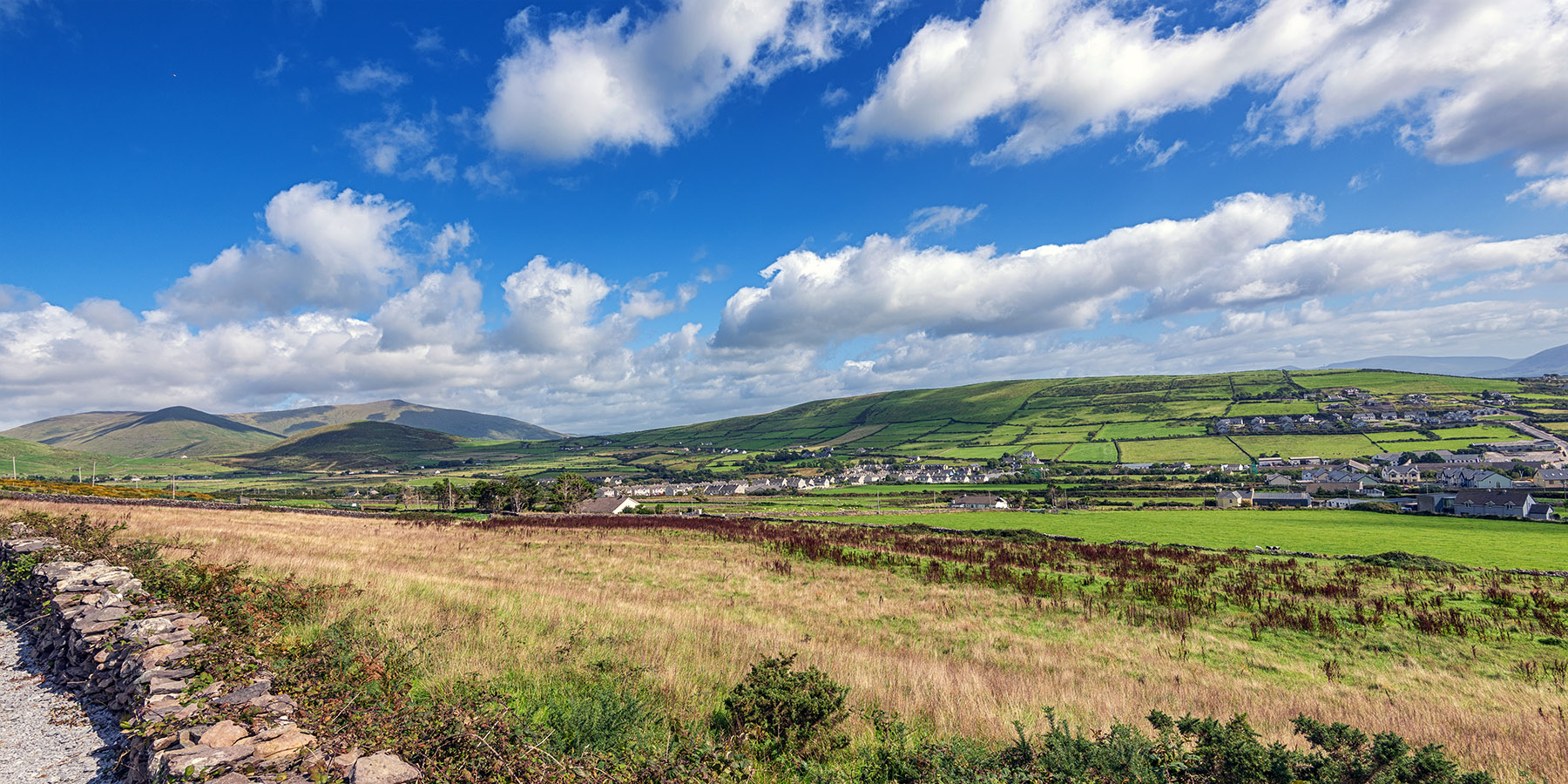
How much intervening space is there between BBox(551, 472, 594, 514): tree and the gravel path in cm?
7418

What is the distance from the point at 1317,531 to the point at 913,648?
55.9 meters

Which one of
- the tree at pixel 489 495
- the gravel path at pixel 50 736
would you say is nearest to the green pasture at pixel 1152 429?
the tree at pixel 489 495

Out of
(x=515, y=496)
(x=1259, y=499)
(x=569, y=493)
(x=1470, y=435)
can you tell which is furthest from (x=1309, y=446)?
(x=515, y=496)

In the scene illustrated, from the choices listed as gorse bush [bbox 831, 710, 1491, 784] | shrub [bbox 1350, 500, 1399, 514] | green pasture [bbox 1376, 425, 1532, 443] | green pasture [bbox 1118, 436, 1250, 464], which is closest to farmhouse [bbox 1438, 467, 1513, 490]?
shrub [bbox 1350, 500, 1399, 514]

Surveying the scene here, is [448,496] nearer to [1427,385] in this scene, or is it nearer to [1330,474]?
[1330,474]

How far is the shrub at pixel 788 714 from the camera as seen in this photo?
7431 mm

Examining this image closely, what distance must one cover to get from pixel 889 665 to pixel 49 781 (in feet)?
36.2

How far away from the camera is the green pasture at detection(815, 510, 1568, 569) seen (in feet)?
125

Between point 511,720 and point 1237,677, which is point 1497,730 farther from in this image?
point 511,720

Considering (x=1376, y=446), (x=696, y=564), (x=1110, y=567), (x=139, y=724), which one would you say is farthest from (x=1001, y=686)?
(x=1376, y=446)

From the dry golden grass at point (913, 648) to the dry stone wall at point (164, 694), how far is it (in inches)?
110

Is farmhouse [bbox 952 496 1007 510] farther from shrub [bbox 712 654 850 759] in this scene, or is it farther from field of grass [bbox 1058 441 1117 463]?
shrub [bbox 712 654 850 759]

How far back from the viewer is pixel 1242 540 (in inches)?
1759

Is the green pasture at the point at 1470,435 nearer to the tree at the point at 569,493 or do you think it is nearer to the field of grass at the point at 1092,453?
the field of grass at the point at 1092,453
